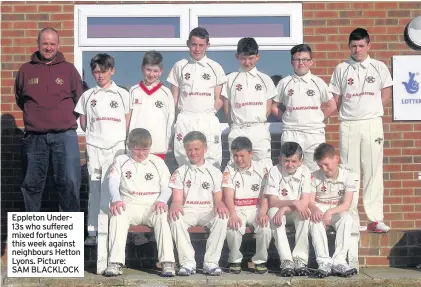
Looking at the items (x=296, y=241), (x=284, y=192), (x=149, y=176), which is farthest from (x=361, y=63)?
(x=149, y=176)

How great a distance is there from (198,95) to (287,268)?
6.38ft

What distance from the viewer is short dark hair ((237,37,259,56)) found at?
8375mm

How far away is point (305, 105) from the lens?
8.35 m

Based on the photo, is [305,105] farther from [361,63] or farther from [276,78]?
[276,78]

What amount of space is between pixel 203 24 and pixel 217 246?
Answer: 9.39 ft

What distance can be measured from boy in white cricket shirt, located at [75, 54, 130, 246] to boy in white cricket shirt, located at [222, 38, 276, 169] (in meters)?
1.04

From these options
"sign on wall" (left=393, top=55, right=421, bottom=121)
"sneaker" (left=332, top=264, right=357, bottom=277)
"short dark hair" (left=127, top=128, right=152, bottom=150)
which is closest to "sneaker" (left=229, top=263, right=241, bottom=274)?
"sneaker" (left=332, top=264, right=357, bottom=277)

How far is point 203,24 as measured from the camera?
9.37 meters

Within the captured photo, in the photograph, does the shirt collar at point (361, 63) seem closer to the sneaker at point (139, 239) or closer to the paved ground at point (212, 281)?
the paved ground at point (212, 281)

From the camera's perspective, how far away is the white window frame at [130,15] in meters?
9.24

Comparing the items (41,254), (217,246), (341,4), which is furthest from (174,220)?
(341,4)

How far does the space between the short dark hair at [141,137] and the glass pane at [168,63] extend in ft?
4.81

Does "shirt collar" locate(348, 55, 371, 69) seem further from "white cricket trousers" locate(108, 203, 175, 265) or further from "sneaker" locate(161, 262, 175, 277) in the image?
"sneaker" locate(161, 262, 175, 277)

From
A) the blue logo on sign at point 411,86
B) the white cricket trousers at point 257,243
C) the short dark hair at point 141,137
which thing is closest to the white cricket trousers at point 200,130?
the short dark hair at point 141,137
